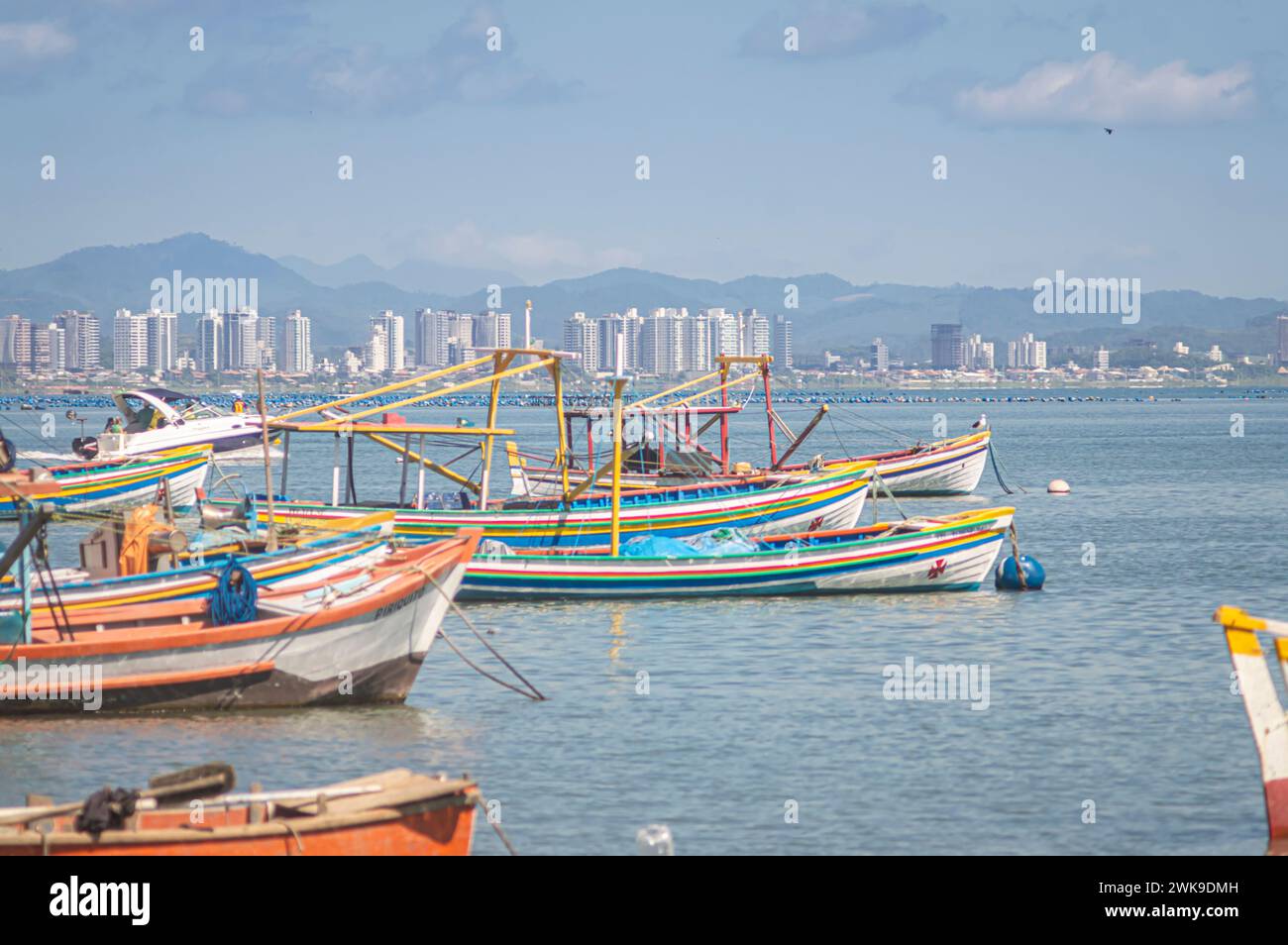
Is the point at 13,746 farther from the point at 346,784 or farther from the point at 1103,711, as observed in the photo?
the point at 1103,711

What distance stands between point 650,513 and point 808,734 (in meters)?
16.5

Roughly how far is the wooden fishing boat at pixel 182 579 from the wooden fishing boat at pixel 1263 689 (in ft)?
43.0

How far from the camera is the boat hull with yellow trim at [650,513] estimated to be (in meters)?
34.2

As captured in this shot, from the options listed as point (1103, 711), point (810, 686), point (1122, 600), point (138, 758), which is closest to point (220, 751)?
point (138, 758)

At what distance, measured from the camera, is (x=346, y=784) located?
13328 mm

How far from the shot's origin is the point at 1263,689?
1463 centimetres

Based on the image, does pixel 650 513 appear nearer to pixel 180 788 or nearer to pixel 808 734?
pixel 808 734

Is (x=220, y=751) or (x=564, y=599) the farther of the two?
(x=564, y=599)

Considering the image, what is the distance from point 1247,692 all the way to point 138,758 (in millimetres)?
12017
